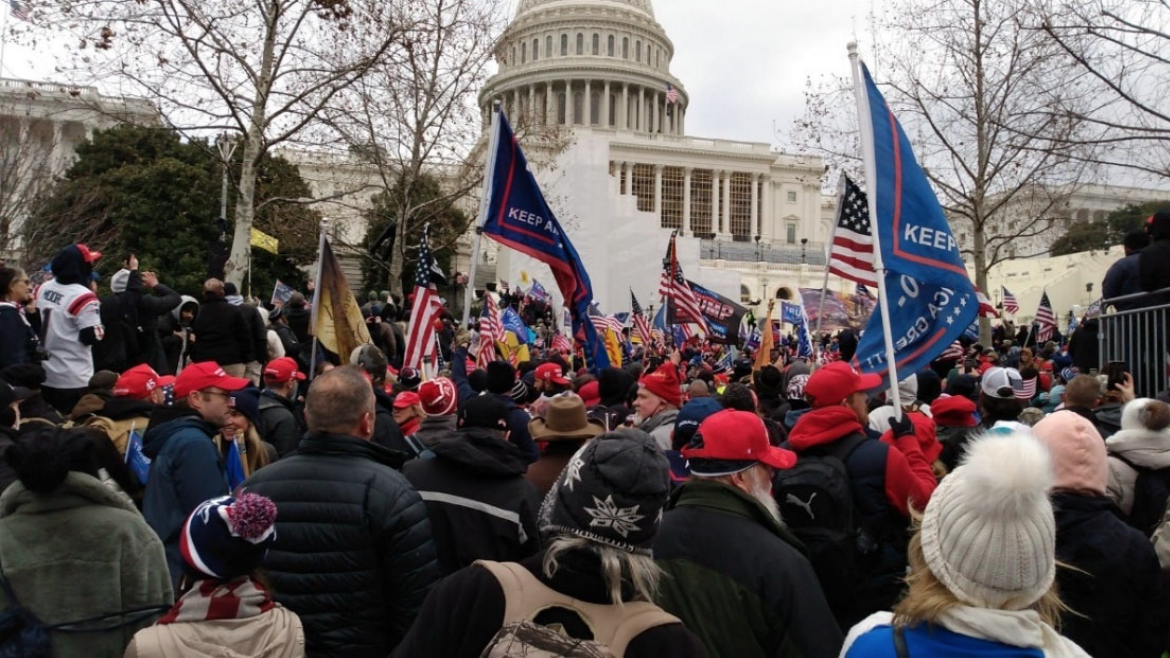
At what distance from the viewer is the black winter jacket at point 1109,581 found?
3314mm

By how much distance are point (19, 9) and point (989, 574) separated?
1617 centimetres

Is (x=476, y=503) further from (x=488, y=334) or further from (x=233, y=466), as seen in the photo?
(x=488, y=334)

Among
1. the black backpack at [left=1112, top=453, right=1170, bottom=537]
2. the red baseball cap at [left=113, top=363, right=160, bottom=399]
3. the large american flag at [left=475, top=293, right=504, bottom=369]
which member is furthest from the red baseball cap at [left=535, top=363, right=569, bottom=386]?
the black backpack at [left=1112, top=453, right=1170, bottom=537]

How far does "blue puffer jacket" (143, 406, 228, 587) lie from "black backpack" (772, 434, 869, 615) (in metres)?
2.30

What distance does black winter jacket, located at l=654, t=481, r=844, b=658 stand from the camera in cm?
276

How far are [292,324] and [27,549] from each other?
9.09 meters

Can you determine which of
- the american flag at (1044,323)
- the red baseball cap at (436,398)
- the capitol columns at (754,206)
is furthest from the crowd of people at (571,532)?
the capitol columns at (754,206)

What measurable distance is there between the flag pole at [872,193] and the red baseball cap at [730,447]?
7.35ft

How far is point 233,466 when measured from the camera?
15.9 feet

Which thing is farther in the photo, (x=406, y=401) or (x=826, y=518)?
(x=406, y=401)

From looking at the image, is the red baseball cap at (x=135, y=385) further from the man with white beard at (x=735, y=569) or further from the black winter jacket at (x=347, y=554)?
the man with white beard at (x=735, y=569)

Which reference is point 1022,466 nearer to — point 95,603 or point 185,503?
point 95,603

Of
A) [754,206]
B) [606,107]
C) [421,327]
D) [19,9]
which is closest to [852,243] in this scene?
[421,327]

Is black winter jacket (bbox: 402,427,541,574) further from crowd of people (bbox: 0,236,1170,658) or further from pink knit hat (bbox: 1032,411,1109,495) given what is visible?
pink knit hat (bbox: 1032,411,1109,495)
